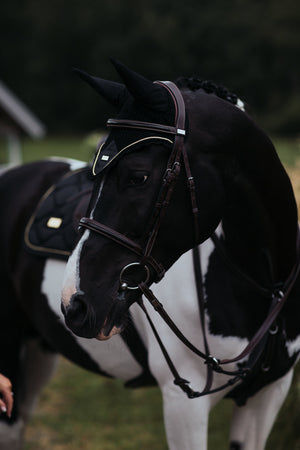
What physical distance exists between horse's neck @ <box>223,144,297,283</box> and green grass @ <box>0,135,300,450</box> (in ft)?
4.77

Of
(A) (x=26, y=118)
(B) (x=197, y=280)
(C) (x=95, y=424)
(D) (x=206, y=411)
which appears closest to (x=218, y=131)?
(B) (x=197, y=280)

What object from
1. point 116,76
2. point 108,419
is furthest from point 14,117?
point 116,76

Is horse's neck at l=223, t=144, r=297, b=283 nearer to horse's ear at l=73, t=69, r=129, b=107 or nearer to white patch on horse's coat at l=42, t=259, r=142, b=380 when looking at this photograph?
horse's ear at l=73, t=69, r=129, b=107

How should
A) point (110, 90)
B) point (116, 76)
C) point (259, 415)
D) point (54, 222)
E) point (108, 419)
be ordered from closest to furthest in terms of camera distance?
point (110, 90), point (259, 415), point (54, 222), point (108, 419), point (116, 76)

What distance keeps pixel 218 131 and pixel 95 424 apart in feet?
11.4

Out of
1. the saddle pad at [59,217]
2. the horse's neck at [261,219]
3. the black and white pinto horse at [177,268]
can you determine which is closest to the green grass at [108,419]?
Answer: the black and white pinto horse at [177,268]

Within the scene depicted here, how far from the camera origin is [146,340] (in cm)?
217

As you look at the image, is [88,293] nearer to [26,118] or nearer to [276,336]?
[276,336]

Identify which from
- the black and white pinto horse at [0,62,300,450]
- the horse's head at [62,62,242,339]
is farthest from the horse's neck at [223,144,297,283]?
the horse's head at [62,62,242,339]

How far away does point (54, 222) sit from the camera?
254 centimetres

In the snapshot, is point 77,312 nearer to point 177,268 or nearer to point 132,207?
point 132,207

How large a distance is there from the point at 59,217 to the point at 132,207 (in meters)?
1.09

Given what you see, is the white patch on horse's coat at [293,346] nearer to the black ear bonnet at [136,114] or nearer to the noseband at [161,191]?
the noseband at [161,191]

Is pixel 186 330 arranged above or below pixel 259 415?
above
